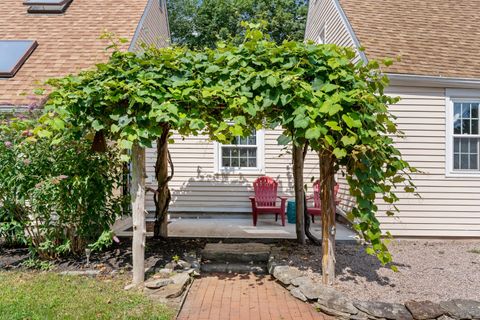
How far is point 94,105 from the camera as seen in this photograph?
374cm

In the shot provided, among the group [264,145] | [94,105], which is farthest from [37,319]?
[264,145]

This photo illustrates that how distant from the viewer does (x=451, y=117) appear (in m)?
6.71

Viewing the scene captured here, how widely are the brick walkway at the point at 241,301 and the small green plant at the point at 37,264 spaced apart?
6.42 ft

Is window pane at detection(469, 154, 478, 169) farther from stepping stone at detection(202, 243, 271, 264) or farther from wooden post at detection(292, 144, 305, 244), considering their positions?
stepping stone at detection(202, 243, 271, 264)

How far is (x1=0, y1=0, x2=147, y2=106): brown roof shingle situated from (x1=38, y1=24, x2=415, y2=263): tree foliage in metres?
3.39

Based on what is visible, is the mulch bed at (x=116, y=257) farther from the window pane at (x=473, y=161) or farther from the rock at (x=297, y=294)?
the window pane at (x=473, y=161)

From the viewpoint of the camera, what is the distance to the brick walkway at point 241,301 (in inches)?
141

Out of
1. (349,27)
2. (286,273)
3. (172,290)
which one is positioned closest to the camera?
(172,290)

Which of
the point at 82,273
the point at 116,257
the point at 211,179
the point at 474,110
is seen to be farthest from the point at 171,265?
the point at 474,110

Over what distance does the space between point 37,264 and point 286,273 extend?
131 inches

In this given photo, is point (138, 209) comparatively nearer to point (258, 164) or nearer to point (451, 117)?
point (258, 164)

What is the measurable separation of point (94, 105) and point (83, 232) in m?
1.97

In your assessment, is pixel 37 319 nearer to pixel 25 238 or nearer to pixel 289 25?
pixel 25 238

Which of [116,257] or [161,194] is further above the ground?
[161,194]
